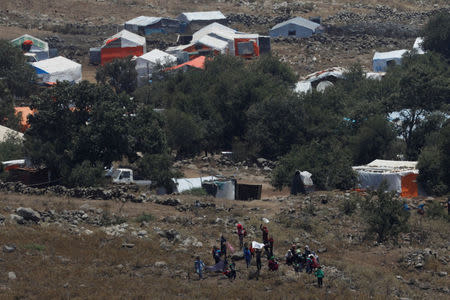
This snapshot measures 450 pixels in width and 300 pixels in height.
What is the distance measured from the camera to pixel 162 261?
19.2 meters

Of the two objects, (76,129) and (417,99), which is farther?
(417,99)

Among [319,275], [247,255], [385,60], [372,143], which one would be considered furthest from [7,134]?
[385,60]

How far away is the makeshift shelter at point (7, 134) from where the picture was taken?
3358 cm

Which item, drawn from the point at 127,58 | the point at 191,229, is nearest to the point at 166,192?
the point at 191,229

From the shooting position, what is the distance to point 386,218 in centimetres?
2327

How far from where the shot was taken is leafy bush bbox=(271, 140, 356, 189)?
1171 inches

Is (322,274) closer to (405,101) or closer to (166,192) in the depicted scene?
(166,192)

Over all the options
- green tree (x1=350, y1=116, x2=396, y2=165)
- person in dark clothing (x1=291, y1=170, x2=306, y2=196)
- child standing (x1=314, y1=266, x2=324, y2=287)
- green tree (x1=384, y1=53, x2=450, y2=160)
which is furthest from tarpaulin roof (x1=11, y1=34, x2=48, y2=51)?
child standing (x1=314, y1=266, x2=324, y2=287)

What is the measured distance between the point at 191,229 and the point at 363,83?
27.0m

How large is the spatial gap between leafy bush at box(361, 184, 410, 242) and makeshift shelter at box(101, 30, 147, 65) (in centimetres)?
3614

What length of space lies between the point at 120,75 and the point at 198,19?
1701 cm

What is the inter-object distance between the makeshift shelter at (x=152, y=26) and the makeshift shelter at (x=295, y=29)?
757cm

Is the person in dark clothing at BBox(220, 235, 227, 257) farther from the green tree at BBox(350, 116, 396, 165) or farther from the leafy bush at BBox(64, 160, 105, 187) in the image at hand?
the green tree at BBox(350, 116, 396, 165)

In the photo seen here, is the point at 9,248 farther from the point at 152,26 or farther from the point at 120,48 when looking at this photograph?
the point at 152,26
